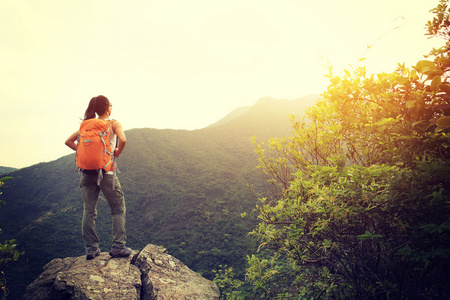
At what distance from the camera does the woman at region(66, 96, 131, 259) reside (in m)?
3.37

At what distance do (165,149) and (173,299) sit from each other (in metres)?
13.6

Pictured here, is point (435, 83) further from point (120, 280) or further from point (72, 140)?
point (72, 140)

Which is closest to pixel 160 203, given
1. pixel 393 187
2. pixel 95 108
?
pixel 95 108

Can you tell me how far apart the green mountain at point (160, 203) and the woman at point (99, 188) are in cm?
252

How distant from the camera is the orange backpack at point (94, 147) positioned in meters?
3.17

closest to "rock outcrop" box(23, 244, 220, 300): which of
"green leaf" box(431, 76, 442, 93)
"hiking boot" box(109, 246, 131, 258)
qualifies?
"hiking boot" box(109, 246, 131, 258)

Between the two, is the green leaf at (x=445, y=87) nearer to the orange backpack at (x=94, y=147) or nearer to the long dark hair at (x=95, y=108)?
the orange backpack at (x=94, y=147)

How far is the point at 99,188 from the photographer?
348 centimetres

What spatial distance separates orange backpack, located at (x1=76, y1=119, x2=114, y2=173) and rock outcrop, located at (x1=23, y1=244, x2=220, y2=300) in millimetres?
1499

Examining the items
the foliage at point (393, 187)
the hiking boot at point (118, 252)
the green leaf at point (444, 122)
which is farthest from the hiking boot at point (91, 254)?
the green leaf at point (444, 122)

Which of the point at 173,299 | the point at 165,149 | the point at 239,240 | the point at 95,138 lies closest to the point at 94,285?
the point at 173,299

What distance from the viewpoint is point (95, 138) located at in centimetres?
321

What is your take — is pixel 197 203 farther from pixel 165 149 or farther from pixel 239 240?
pixel 165 149

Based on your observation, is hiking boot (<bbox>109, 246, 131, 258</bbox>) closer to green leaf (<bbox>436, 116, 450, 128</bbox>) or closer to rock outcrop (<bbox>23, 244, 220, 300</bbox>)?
rock outcrop (<bbox>23, 244, 220, 300</bbox>)
